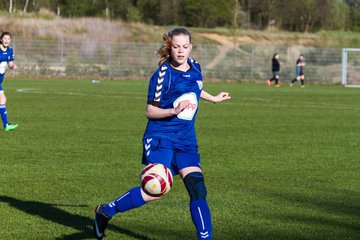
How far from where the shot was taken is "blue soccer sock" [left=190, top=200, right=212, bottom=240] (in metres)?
7.58

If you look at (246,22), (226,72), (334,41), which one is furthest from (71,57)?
(246,22)

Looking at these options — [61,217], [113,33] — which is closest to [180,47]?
[61,217]

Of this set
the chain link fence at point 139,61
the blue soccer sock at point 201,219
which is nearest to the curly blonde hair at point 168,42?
the blue soccer sock at point 201,219

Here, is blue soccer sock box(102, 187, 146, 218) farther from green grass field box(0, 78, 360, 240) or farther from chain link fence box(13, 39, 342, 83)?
chain link fence box(13, 39, 342, 83)

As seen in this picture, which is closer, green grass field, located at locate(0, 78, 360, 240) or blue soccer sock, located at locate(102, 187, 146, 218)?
blue soccer sock, located at locate(102, 187, 146, 218)

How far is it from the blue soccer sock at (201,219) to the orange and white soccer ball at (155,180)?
0.97 feet

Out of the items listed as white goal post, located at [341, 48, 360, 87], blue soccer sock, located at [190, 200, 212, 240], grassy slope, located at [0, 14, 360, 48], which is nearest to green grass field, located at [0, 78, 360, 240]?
blue soccer sock, located at [190, 200, 212, 240]

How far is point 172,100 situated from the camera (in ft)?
26.0

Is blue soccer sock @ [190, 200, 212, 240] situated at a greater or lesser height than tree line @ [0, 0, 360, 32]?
lesser

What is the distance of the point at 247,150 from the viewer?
15844 mm

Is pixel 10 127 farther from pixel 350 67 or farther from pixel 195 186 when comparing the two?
pixel 350 67

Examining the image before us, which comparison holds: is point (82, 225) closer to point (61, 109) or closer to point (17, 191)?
point (17, 191)

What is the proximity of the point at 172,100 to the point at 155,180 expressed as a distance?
2.58ft

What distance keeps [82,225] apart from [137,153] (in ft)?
20.6
